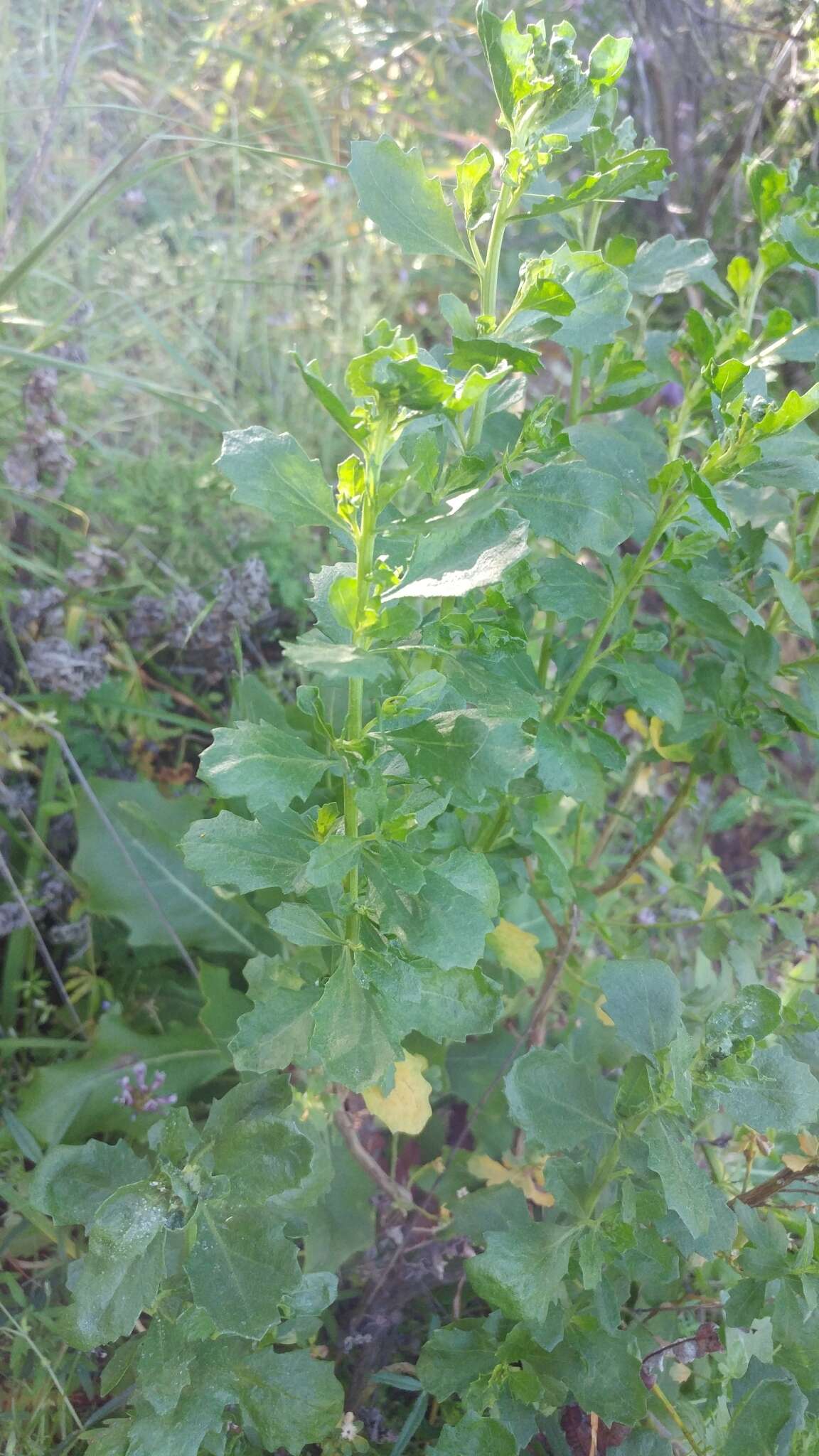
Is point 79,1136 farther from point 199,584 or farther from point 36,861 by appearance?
point 199,584

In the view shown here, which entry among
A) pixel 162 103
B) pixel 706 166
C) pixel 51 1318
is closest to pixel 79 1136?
pixel 51 1318

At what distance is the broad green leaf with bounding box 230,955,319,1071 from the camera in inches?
35.9

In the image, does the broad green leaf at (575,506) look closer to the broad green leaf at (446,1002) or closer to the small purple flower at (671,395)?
the broad green leaf at (446,1002)

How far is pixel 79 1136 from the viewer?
1328mm

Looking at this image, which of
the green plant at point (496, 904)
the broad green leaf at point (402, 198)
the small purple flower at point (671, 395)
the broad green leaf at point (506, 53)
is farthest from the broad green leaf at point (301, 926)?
the small purple flower at point (671, 395)

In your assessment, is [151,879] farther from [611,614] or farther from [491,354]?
[491,354]

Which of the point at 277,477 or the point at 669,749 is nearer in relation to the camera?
the point at 277,477

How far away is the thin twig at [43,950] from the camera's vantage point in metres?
1.33

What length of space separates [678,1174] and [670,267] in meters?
0.83

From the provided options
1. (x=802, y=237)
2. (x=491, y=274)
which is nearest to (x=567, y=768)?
(x=491, y=274)

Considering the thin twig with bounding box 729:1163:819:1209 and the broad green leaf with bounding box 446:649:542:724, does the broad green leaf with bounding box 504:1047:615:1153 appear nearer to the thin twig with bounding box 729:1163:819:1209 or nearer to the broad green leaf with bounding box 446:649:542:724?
the thin twig with bounding box 729:1163:819:1209

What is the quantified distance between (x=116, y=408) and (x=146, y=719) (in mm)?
872

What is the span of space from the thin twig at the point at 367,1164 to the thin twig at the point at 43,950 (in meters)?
0.43

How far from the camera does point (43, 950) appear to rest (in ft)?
4.35
